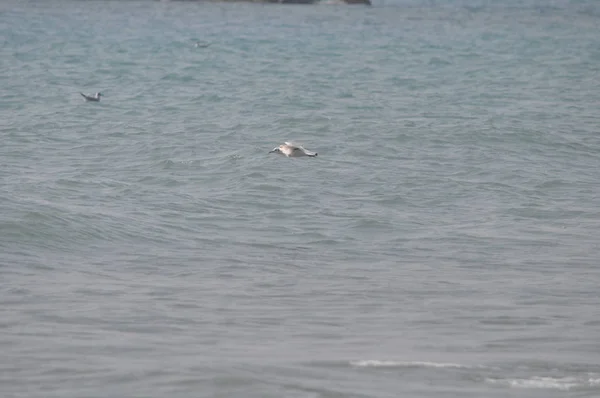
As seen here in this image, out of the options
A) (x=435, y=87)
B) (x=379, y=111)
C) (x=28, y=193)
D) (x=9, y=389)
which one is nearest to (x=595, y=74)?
(x=435, y=87)

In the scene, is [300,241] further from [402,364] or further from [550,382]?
[550,382]

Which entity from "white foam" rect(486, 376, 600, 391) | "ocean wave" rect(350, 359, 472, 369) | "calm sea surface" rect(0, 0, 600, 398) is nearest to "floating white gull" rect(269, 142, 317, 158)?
"calm sea surface" rect(0, 0, 600, 398)

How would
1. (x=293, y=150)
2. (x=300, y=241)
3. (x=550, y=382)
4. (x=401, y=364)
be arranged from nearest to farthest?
1. (x=550, y=382)
2. (x=401, y=364)
3. (x=300, y=241)
4. (x=293, y=150)

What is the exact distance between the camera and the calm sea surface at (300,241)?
303 inches

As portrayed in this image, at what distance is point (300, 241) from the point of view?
1216 centimetres

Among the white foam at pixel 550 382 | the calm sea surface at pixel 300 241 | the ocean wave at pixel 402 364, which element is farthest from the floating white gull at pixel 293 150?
the white foam at pixel 550 382

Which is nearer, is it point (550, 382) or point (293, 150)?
point (550, 382)

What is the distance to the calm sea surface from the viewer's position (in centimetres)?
769

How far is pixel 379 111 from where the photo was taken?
25703mm

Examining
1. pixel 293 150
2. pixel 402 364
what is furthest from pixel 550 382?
pixel 293 150

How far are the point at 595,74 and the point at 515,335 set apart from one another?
95.8ft

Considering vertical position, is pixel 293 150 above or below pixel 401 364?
below

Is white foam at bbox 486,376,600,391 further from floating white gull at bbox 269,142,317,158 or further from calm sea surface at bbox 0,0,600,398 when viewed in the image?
floating white gull at bbox 269,142,317,158

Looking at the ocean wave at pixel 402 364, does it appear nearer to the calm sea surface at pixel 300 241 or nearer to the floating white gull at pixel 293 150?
the calm sea surface at pixel 300 241
